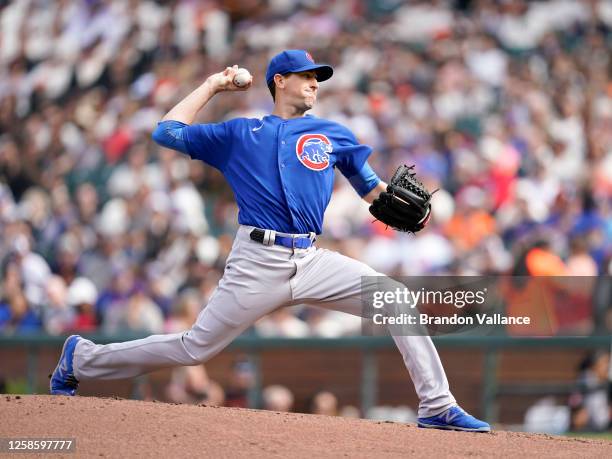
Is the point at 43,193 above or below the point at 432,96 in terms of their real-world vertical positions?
below

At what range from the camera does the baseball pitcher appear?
17.9ft

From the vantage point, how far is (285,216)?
18.0 ft

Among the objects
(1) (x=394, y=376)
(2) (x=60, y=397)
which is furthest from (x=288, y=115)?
(1) (x=394, y=376)

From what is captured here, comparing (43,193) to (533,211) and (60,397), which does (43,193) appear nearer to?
(533,211)

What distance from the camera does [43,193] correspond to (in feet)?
40.6

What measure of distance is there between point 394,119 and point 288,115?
6.13 m

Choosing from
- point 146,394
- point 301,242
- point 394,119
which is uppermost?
point 394,119

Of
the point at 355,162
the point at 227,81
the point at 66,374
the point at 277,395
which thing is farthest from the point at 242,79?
the point at 277,395

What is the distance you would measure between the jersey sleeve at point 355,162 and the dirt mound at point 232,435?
44.4 inches

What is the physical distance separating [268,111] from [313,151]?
22.1 ft

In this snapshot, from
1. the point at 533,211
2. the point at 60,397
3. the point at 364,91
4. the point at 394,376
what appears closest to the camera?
the point at 60,397

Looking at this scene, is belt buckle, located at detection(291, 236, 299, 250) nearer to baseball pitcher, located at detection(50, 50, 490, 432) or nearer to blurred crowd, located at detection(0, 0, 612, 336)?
baseball pitcher, located at detection(50, 50, 490, 432)

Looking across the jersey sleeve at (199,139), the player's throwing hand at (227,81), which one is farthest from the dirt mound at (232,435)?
the player's throwing hand at (227,81)

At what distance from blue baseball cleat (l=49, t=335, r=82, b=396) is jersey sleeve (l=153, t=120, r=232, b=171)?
1083 mm
